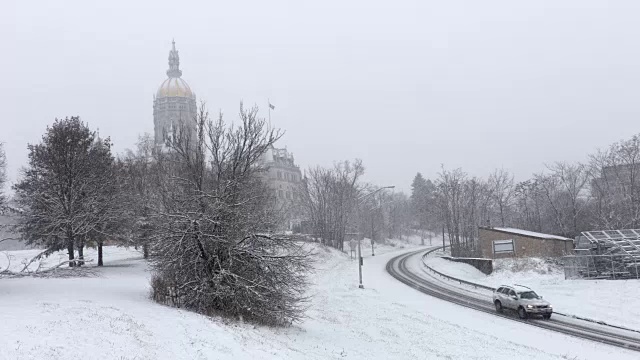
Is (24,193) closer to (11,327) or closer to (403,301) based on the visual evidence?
(11,327)

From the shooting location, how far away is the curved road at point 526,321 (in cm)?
2053

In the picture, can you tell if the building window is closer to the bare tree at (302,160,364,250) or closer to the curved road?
the curved road

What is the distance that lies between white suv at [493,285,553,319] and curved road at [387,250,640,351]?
44 cm

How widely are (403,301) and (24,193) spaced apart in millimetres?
26753

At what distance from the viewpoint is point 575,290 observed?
105 feet

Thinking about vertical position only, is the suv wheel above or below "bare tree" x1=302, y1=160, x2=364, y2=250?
below

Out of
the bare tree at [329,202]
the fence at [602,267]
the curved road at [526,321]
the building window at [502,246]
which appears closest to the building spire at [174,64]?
the bare tree at [329,202]

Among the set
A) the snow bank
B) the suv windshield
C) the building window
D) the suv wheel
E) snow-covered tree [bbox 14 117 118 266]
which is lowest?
the suv wheel

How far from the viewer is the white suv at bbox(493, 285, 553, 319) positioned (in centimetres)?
2549

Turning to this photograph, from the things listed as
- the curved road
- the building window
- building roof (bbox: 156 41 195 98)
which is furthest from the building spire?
the building window

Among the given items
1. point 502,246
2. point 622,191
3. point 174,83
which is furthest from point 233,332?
point 174,83

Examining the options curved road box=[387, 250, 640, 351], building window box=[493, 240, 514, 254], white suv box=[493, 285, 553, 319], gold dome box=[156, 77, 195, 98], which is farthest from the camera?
gold dome box=[156, 77, 195, 98]

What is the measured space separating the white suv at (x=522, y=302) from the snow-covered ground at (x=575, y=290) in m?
2.67

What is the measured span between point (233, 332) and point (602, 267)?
30380 millimetres
